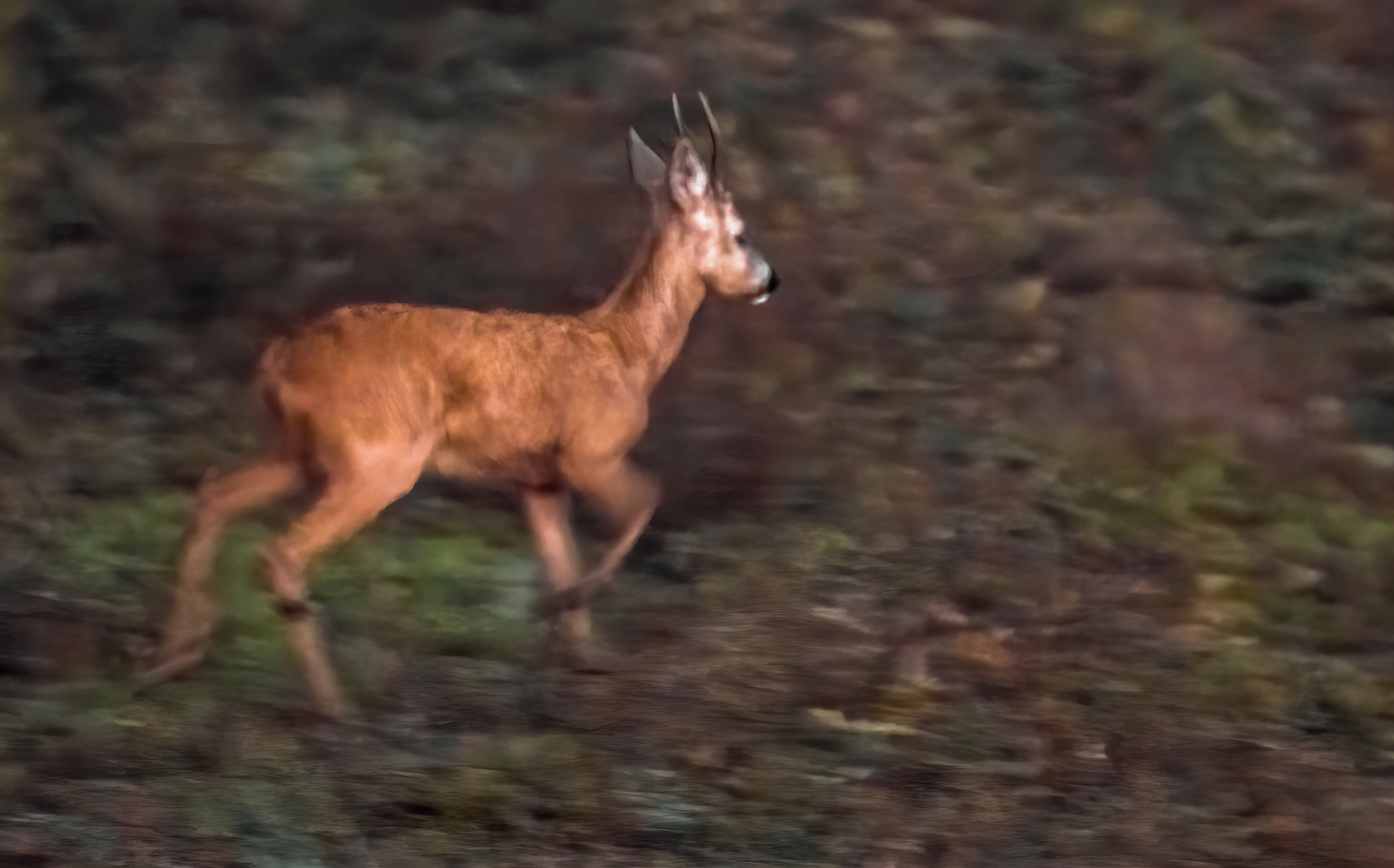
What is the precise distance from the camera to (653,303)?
2621 millimetres

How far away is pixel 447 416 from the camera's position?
8.32 feet

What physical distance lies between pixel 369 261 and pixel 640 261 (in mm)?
573

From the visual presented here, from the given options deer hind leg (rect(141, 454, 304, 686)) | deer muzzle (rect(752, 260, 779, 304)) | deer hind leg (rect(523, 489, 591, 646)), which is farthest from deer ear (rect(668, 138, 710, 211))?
deer hind leg (rect(141, 454, 304, 686))

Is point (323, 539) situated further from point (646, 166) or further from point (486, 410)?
point (646, 166)

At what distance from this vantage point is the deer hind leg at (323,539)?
2521mm

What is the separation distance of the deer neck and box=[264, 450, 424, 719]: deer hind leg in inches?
19.1

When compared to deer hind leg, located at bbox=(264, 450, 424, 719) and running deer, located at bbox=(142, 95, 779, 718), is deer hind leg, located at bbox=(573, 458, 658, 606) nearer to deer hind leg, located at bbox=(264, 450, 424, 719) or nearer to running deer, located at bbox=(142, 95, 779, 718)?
running deer, located at bbox=(142, 95, 779, 718)

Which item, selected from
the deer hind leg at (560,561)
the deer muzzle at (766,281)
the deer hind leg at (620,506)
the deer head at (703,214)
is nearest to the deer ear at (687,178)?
the deer head at (703,214)

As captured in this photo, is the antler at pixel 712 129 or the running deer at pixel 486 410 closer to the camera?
A: the running deer at pixel 486 410

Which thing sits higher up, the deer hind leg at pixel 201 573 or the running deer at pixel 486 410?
the running deer at pixel 486 410

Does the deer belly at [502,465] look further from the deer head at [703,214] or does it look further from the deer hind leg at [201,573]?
the deer head at [703,214]

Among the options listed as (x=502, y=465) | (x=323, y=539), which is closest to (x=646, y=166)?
(x=502, y=465)

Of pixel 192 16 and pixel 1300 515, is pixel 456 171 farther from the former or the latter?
pixel 1300 515

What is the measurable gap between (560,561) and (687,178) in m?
0.84
